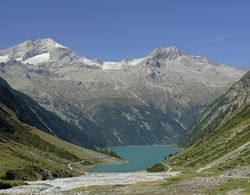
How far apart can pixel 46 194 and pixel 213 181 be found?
34.9 m

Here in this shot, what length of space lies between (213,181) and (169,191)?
12.1m

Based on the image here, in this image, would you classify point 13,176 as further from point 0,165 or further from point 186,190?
point 186,190

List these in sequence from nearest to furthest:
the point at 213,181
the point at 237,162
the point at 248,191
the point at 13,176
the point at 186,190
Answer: the point at 248,191
the point at 186,190
the point at 213,181
the point at 13,176
the point at 237,162

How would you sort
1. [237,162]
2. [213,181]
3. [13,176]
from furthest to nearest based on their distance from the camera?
[237,162], [13,176], [213,181]

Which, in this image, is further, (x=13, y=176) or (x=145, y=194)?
(x=13, y=176)

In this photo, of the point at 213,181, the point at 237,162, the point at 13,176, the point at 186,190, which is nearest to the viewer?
the point at 186,190

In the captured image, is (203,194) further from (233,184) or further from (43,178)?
(43,178)

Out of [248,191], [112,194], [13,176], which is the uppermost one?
[13,176]

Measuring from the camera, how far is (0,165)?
184125 millimetres

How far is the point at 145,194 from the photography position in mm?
106312

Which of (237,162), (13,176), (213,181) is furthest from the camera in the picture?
(237,162)

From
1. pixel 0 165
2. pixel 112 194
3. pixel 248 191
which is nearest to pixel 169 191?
pixel 112 194

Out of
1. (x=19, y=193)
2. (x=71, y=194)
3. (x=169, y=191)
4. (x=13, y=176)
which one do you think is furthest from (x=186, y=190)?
(x=13, y=176)

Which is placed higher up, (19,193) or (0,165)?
(0,165)
